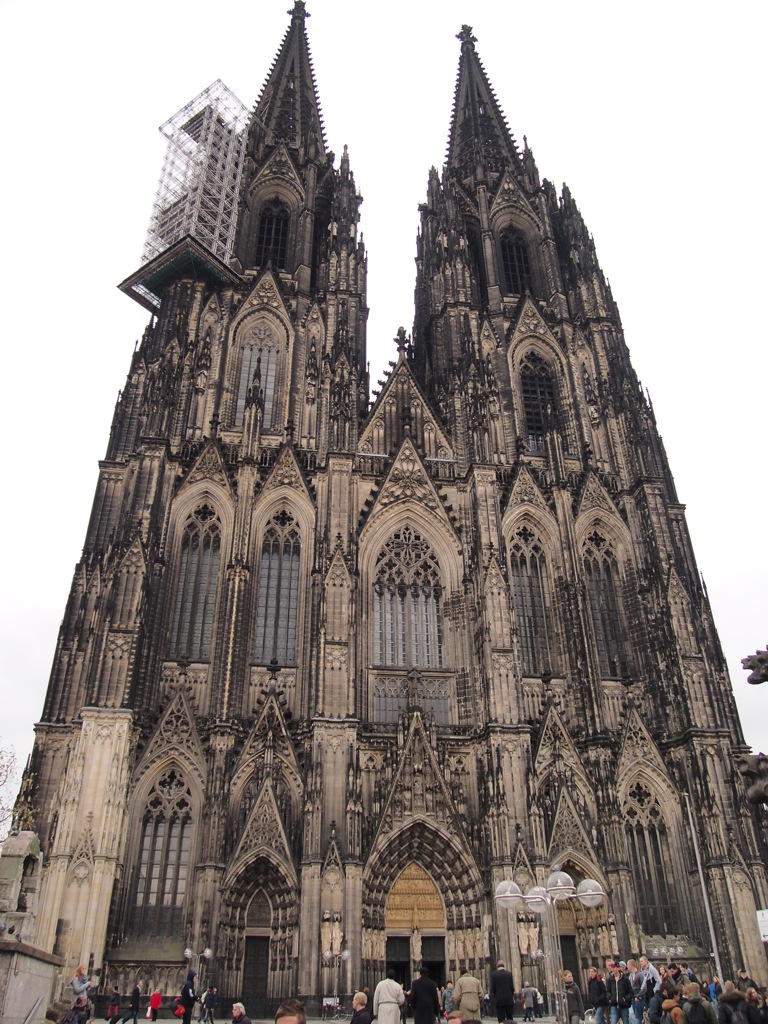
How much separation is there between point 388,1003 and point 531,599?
842 inches

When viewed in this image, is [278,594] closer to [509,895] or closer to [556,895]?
[509,895]

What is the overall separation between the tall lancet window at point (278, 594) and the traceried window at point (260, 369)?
4.66 m

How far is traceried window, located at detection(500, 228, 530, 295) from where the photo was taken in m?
38.8

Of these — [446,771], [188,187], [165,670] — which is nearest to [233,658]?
[165,670]

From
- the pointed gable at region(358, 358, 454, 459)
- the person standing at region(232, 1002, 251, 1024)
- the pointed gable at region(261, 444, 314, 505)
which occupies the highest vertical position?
the pointed gable at region(358, 358, 454, 459)

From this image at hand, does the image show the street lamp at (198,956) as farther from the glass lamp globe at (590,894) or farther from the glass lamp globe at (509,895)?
the glass lamp globe at (590,894)

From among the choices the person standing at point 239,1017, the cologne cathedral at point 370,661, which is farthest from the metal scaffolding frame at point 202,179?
the person standing at point 239,1017

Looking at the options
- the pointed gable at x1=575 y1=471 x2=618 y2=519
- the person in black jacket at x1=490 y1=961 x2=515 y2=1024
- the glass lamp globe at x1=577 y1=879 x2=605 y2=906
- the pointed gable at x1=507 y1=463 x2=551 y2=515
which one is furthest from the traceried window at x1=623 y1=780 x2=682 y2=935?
the person in black jacket at x1=490 y1=961 x2=515 y2=1024

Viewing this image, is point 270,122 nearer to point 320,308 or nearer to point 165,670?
point 320,308

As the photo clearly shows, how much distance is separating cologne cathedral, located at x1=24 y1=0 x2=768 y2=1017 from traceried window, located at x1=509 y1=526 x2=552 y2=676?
→ 0.11 meters

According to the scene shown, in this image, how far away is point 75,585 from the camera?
27.2 meters

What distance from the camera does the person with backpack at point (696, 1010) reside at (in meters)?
9.95

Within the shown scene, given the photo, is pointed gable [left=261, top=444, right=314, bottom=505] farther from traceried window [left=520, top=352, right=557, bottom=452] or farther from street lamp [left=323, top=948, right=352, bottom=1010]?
street lamp [left=323, top=948, right=352, bottom=1010]

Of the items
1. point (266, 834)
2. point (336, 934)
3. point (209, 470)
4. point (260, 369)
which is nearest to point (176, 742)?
point (266, 834)
